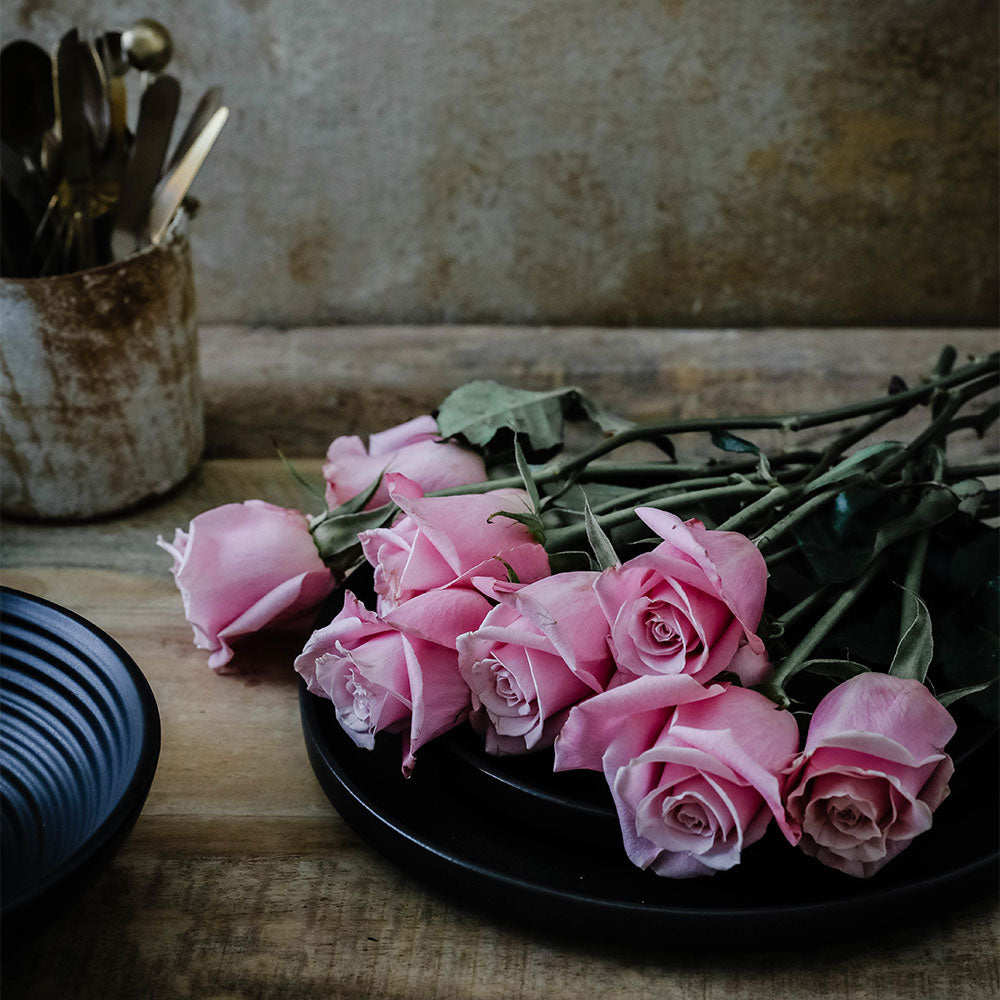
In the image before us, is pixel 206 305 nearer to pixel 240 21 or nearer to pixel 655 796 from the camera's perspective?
pixel 240 21

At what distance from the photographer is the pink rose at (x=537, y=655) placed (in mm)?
282

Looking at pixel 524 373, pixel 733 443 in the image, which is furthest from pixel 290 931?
pixel 524 373

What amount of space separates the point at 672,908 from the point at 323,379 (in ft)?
1.46

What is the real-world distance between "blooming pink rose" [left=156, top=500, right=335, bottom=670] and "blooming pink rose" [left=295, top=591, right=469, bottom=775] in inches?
2.6

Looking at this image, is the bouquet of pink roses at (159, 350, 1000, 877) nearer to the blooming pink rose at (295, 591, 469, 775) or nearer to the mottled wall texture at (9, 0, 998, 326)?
the blooming pink rose at (295, 591, 469, 775)

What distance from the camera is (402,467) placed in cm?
41

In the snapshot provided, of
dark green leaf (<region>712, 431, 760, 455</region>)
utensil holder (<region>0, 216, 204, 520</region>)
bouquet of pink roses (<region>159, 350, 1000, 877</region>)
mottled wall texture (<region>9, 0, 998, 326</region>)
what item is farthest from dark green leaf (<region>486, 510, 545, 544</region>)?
mottled wall texture (<region>9, 0, 998, 326</region>)

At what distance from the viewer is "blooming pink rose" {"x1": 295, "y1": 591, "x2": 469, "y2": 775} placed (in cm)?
30

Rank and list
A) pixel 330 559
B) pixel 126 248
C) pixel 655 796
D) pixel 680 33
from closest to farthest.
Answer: pixel 655 796 → pixel 330 559 → pixel 126 248 → pixel 680 33

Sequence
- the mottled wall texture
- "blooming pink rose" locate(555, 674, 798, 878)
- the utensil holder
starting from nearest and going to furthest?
"blooming pink rose" locate(555, 674, 798, 878) → the utensil holder → the mottled wall texture

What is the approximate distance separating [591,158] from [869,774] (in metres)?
0.51

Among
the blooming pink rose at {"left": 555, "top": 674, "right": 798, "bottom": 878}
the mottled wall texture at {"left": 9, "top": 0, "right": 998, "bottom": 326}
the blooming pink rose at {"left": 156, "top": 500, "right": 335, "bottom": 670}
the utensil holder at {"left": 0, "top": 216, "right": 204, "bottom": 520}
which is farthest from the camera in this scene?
the mottled wall texture at {"left": 9, "top": 0, "right": 998, "bottom": 326}

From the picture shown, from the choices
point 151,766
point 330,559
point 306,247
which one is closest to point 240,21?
point 306,247

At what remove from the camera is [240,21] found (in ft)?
2.14
